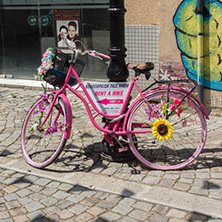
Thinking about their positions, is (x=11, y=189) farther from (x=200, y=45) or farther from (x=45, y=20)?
(x=45, y=20)

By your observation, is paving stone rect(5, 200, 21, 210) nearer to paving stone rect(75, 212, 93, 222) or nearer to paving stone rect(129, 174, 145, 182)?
paving stone rect(75, 212, 93, 222)

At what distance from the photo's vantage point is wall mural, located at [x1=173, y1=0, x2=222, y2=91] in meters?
6.59

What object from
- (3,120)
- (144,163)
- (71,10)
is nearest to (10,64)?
(71,10)

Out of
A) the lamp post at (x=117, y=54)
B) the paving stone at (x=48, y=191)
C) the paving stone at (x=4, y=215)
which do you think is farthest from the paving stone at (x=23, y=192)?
the lamp post at (x=117, y=54)

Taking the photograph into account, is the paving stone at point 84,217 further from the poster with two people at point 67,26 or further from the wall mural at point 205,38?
the poster with two people at point 67,26

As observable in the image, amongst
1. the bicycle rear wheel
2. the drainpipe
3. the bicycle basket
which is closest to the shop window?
the drainpipe

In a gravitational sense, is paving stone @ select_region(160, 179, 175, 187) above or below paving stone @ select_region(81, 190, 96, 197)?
above

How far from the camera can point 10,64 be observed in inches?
415

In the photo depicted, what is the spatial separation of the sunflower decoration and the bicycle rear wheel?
1066 millimetres

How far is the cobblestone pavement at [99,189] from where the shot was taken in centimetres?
378

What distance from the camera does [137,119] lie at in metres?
4.79

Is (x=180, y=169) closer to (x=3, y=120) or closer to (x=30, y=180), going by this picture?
(x=30, y=180)

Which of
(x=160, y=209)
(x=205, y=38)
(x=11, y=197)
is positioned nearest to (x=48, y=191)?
(x=11, y=197)

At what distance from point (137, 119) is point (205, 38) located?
2.67 m
